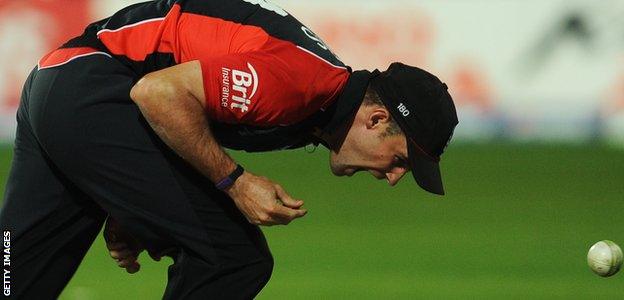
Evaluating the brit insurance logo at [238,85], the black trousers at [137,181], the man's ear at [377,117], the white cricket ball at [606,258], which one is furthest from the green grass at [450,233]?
the brit insurance logo at [238,85]

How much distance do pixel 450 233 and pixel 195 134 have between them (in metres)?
6.02

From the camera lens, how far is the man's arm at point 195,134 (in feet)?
16.9

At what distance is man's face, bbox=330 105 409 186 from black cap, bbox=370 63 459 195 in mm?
58

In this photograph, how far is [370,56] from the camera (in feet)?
46.2

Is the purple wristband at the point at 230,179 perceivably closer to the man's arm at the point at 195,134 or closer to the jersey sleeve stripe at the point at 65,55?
the man's arm at the point at 195,134

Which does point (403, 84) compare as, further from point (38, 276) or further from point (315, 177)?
point (315, 177)

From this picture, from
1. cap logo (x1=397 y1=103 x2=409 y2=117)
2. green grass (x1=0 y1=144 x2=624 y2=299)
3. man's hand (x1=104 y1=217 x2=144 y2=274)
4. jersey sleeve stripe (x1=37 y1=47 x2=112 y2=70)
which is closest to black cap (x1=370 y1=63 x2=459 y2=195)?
cap logo (x1=397 y1=103 x2=409 y2=117)

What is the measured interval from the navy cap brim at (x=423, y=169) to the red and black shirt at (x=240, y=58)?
1.10 ft

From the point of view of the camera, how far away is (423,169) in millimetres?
5684

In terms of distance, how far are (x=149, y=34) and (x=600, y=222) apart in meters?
6.80

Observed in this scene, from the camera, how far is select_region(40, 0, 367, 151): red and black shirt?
17.1ft

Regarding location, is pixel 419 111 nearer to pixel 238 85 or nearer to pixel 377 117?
pixel 377 117

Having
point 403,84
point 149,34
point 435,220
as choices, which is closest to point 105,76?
point 149,34

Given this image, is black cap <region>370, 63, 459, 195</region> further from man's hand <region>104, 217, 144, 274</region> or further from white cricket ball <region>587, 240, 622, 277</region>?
white cricket ball <region>587, 240, 622, 277</region>
